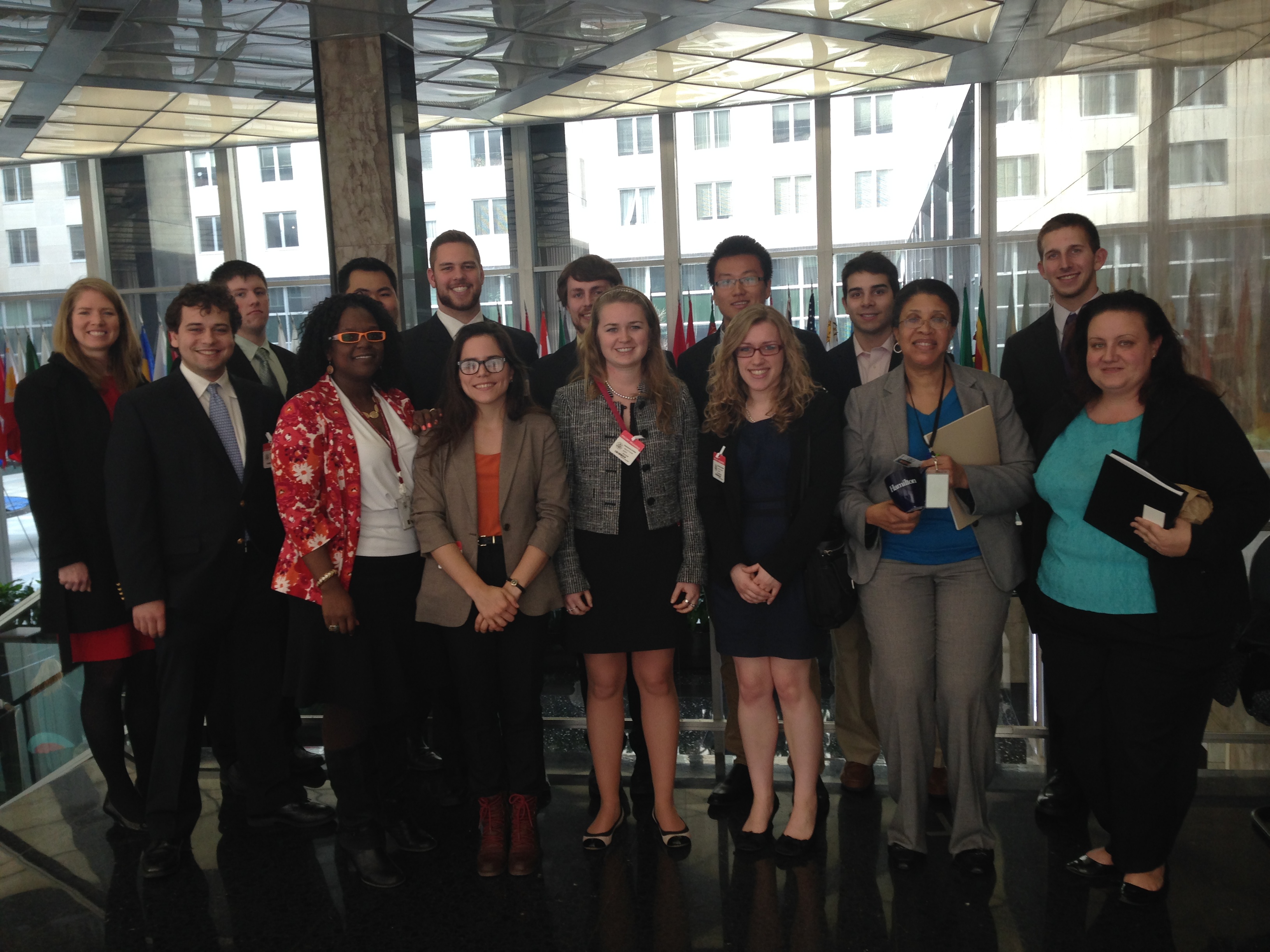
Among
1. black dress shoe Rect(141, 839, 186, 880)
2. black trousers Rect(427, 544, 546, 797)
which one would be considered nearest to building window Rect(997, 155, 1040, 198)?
black trousers Rect(427, 544, 546, 797)

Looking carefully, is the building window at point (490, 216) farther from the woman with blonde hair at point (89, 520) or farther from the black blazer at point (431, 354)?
the woman with blonde hair at point (89, 520)

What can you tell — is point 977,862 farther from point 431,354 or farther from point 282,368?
point 282,368

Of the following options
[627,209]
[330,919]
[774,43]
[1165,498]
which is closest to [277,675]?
[330,919]

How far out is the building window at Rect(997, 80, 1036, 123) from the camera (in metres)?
7.34

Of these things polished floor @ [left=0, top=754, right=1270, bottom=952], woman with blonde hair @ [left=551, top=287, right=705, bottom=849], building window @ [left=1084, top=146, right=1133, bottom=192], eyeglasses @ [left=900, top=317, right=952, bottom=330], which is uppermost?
building window @ [left=1084, top=146, right=1133, bottom=192]

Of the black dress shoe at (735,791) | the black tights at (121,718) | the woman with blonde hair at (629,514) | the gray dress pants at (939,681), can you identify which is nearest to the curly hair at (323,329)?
the woman with blonde hair at (629,514)

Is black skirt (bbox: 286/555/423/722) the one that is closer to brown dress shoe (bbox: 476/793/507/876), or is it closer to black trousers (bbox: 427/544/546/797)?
black trousers (bbox: 427/544/546/797)

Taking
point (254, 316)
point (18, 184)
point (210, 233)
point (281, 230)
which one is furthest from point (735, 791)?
point (18, 184)

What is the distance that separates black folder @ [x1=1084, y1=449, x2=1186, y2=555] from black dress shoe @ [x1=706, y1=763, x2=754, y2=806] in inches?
56.8

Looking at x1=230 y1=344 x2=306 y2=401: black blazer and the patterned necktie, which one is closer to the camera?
x1=230 y1=344 x2=306 y2=401: black blazer

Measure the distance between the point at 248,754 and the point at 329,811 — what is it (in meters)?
0.35

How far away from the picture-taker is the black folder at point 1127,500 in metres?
2.39

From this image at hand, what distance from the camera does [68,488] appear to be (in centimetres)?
311

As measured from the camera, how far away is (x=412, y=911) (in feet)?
8.93
